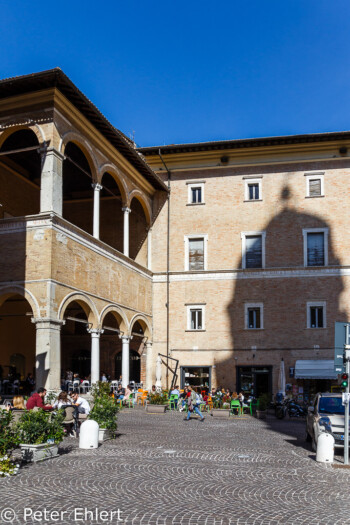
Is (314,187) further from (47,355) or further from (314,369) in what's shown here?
(47,355)

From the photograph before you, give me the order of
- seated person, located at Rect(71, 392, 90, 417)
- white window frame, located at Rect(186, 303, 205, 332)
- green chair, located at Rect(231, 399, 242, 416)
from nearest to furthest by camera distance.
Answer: seated person, located at Rect(71, 392, 90, 417) < green chair, located at Rect(231, 399, 242, 416) < white window frame, located at Rect(186, 303, 205, 332)

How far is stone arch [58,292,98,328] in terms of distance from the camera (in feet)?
68.2

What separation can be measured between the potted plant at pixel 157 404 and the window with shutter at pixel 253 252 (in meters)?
9.44

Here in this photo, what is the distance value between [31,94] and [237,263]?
14.0 metres

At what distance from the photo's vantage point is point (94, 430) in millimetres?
13125

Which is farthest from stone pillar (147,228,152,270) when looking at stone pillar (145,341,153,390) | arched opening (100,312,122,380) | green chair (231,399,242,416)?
green chair (231,399,242,416)

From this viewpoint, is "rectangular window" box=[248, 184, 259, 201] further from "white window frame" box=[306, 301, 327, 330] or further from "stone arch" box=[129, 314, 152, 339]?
"stone arch" box=[129, 314, 152, 339]

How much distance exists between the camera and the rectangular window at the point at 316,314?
29266 mm

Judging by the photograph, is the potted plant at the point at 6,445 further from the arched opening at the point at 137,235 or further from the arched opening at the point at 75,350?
the arched opening at the point at 137,235

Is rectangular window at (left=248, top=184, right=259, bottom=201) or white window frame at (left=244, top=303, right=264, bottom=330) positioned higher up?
rectangular window at (left=248, top=184, right=259, bottom=201)

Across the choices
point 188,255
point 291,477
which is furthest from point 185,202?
point 291,477

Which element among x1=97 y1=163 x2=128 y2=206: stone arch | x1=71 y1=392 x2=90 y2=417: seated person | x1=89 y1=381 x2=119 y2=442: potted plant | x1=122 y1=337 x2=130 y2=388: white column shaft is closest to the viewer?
x1=89 y1=381 x2=119 y2=442: potted plant

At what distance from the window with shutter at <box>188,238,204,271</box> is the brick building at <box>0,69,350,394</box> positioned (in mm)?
54

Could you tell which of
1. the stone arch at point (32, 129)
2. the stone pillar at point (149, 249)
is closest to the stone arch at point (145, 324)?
the stone pillar at point (149, 249)
